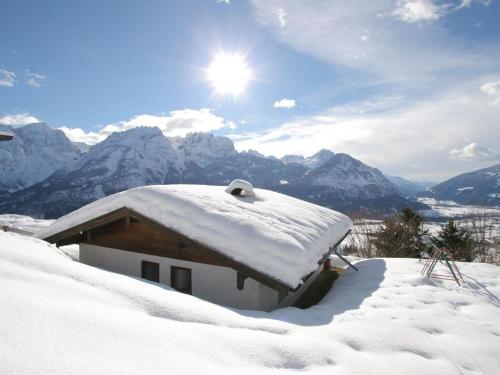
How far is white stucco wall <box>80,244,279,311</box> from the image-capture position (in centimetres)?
991

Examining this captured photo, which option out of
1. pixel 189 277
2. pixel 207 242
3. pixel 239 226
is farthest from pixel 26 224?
pixel 239 226

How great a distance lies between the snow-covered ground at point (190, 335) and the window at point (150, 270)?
6.11 metres

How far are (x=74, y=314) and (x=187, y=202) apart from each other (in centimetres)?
752

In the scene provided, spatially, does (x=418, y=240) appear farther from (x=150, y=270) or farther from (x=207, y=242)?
(x=150, y=270)

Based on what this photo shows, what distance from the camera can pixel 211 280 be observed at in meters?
10.8

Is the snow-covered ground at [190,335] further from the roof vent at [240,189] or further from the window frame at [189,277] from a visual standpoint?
the roof vent at [240,189]

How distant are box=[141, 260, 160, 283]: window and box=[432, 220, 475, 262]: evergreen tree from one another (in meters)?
19.7

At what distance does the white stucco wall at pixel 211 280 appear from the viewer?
32.5 feet

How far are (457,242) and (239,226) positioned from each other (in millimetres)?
20237

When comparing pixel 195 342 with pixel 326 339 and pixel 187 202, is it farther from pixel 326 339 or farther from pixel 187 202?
pixel 187 202

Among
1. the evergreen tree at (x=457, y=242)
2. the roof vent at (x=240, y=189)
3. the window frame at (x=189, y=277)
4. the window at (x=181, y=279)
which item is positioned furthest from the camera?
the evergreen tree at (x=457, y=242)

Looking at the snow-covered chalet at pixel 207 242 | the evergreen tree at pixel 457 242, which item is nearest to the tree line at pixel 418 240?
the evergreen tree at pixel 457 242

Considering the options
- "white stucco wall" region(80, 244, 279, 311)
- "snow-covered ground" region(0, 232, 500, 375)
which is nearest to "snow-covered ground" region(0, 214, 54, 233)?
"white stucco wall" region(80, 244, 279, 311)

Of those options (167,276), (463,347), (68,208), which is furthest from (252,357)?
(68,208)
